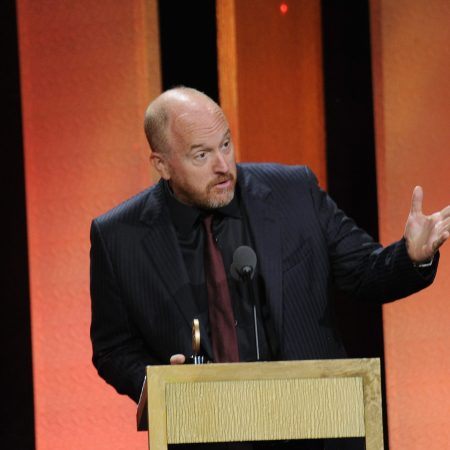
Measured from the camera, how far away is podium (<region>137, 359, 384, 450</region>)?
203 cm

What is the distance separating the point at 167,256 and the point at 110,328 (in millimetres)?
287

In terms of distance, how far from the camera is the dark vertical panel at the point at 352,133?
13.0 ft

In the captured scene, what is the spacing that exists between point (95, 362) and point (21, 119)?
1.40m

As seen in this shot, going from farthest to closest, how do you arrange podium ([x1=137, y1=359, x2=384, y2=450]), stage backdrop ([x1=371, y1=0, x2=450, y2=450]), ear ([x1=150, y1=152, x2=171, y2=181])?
stage backdrop ([x1=371, y1=0, x2=450, y2=450]), ear ([x1=150, y1=152, x2=171, y2=181]), podium ([x1=137, y1=359, x2=384, y2=450])

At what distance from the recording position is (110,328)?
293 centimetres

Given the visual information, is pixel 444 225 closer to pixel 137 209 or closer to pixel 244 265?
pixel 244 265

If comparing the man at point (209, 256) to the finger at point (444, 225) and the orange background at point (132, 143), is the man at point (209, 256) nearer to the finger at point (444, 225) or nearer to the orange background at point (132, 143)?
the finger at point (444, 225)

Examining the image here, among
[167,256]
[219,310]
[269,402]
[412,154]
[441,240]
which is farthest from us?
[412,154]

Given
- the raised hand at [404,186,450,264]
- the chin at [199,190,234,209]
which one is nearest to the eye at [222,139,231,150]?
the chin at [199,190,234,209]

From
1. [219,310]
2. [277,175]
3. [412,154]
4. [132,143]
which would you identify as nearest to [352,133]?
[412,154]

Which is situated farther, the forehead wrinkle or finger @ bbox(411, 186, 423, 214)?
the forehead wrinkle

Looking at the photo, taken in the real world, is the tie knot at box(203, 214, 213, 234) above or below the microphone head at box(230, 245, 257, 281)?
above

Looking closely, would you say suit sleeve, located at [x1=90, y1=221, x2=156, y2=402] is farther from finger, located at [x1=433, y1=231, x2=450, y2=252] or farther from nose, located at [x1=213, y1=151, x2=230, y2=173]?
finger, located at [x1=433, y1=231, x2=450, y2=252]

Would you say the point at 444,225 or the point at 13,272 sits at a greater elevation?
the point at 444,225
